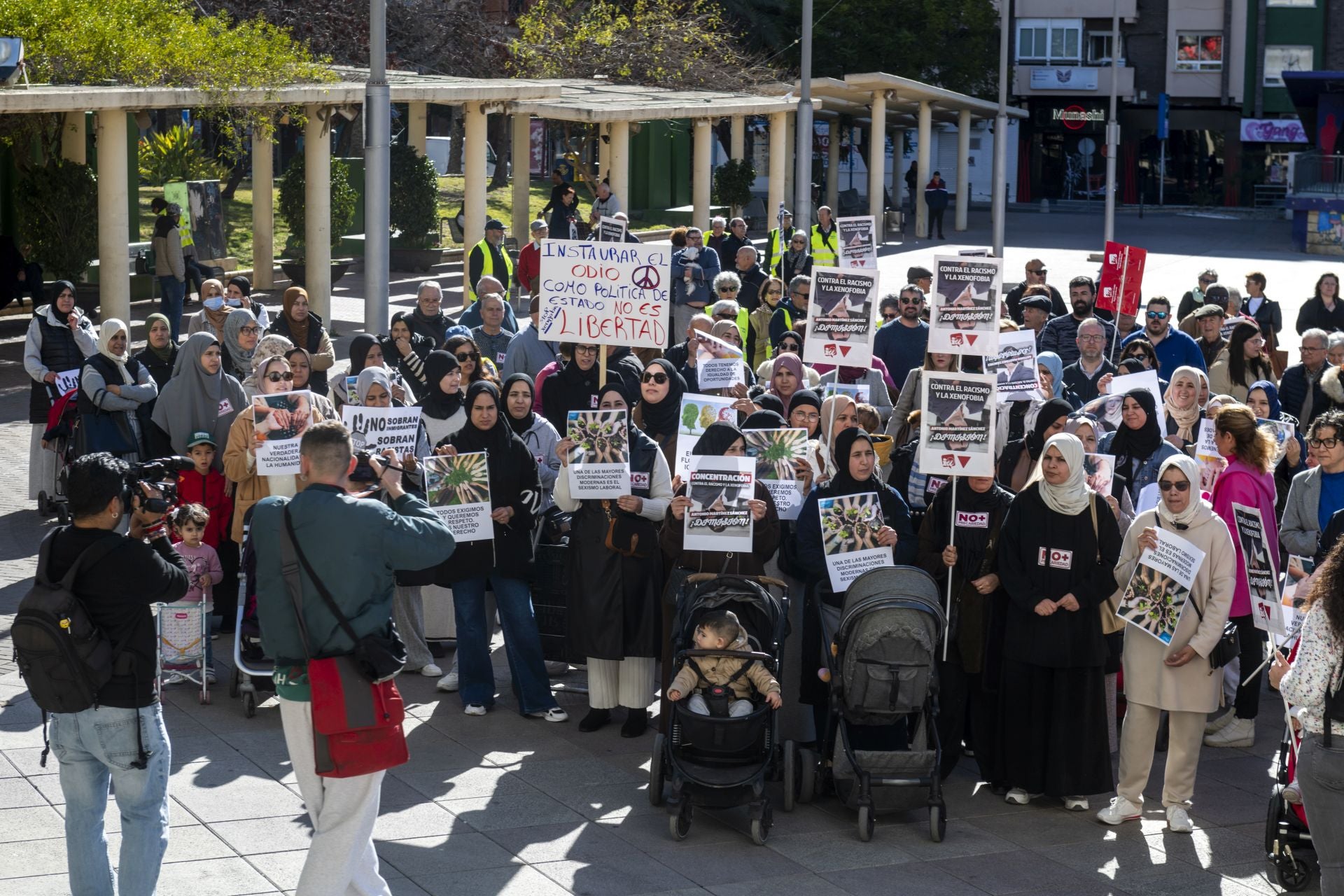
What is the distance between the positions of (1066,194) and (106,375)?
60.6 meters

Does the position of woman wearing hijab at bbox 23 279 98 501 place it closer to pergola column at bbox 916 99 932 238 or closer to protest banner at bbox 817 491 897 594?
protest banner at bbox 817 491 897 594

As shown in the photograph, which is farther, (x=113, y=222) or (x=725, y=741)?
(x=113, y=222)

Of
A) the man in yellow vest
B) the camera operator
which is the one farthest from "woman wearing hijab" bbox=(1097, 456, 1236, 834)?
the man in yellow vest

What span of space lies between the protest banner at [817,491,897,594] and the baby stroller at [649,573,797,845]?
30 cm

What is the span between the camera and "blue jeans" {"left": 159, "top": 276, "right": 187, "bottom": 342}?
21.9 metres

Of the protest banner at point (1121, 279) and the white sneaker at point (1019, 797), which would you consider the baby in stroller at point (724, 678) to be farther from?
the protest banner at point (1121, 279)

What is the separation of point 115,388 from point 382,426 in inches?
134

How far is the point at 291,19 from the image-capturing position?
112 ft

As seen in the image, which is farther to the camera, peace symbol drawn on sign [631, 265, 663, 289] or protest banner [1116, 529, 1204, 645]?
peace symbol drawn on sign [631, 265, 663, 289]

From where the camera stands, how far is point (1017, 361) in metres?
11.9

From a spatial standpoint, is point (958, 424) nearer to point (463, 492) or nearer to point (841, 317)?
point (463, 492)

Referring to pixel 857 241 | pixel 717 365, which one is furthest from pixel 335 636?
pixel 857 241

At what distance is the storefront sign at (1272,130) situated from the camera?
6412 cm

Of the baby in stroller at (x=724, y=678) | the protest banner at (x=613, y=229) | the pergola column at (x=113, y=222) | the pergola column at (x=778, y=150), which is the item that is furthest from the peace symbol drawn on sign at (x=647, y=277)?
the pergola column at (x=778, y=150)
